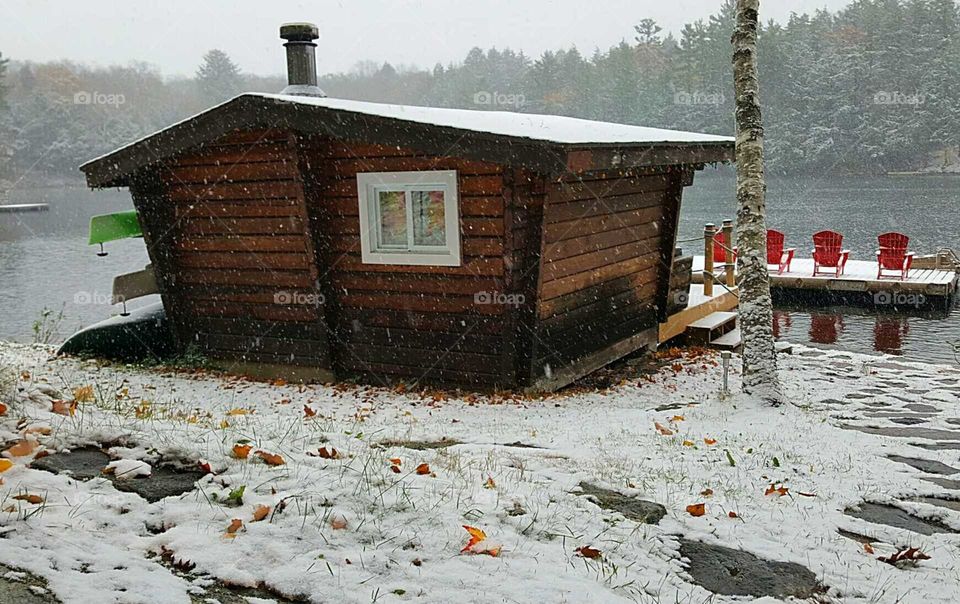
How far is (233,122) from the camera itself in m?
9.65

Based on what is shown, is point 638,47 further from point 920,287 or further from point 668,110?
point 920,287

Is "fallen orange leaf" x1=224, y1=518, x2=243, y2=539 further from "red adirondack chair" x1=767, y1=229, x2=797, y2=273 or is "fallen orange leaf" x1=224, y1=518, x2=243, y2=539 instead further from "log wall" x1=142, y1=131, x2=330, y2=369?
"red adirondack chair" x1=767, y1=229, x2=797, y2=273

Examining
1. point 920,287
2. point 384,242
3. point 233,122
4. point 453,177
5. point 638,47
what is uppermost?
point 638,47

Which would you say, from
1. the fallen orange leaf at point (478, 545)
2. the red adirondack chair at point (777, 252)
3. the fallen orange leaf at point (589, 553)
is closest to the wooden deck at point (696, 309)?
the red adirondack chair at point (777, 252)

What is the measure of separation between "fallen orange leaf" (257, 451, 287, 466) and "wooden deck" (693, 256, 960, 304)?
15.0m

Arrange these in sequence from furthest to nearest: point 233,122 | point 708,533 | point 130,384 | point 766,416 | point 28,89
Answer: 1. point 28,89
2. point 130,384
3. point 233,122
4. point 766,416
5. point 708,533

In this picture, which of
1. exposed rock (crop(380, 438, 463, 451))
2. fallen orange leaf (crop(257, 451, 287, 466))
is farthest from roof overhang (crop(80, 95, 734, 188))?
fallen orange leaf (crop(257, 451, 287, 466))

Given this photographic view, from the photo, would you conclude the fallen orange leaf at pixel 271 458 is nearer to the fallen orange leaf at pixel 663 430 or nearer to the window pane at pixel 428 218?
the fallen orange leaf at pixel 663 430

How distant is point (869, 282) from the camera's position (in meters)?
19.4

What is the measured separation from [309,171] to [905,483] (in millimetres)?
7004

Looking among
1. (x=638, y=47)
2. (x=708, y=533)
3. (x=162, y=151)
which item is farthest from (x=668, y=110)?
(x=708, y=533)

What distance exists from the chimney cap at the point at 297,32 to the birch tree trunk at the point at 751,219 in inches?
273

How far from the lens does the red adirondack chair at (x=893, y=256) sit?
779 inches

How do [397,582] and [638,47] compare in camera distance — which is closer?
[397,582]
